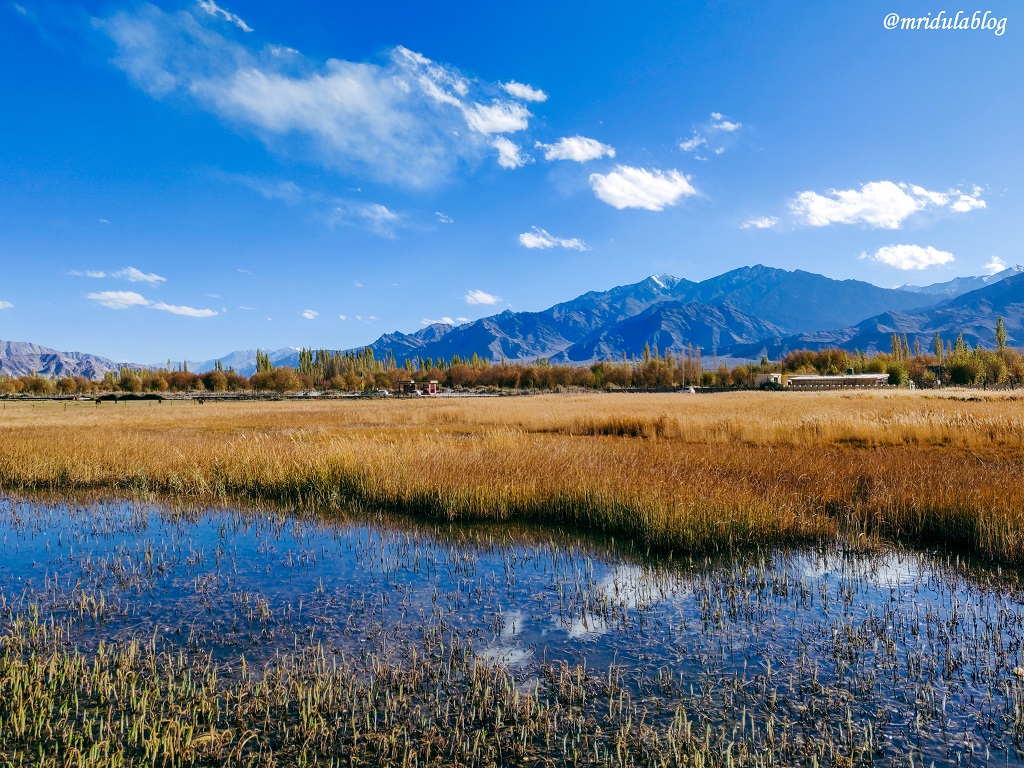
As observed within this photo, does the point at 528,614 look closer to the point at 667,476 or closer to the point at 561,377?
the point at 667,476

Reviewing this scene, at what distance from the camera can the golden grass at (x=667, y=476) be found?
11445mm

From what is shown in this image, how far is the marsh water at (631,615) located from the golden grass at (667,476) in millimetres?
1027

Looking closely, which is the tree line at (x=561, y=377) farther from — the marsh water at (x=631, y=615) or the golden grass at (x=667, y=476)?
the marsh water at (x=631, y=615)

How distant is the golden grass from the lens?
11445 mm

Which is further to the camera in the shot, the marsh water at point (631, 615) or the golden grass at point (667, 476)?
the golden grass at point (667, 476)

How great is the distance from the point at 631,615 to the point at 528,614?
1513 mm

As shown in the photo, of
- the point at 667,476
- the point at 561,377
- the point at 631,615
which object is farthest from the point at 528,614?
the point at 561,377

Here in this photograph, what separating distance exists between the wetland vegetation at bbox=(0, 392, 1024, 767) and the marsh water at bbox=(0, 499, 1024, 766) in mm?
45

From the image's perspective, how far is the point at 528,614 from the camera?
8.16 metres

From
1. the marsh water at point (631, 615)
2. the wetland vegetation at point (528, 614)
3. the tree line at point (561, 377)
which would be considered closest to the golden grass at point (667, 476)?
the wetland vegetation at point (528, 614)

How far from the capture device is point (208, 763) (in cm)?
489

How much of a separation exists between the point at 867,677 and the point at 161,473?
2054 centimetres

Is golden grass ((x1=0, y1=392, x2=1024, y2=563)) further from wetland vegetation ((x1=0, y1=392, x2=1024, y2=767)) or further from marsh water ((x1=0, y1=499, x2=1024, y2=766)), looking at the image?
marsh water ((x1=0, y1=499, x2=1024, y2=766))

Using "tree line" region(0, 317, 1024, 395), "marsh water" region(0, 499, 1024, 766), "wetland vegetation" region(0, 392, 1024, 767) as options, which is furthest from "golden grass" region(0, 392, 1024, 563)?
"tree line" region(0, 317, 1024, 395)
